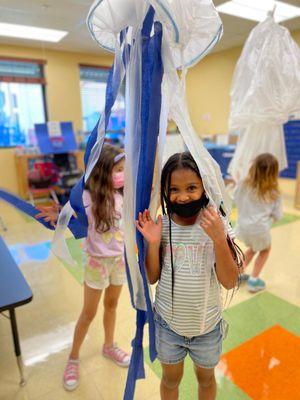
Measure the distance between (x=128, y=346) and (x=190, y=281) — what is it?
103 cm

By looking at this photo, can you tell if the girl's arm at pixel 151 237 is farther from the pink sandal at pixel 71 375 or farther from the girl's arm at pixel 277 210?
the girl's arm at pixel 277 210

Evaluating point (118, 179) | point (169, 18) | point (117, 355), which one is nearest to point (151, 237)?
point (118, 179)

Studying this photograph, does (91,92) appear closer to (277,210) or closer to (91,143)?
(277,210)

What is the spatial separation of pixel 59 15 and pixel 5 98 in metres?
1.99

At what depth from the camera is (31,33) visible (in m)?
4.58

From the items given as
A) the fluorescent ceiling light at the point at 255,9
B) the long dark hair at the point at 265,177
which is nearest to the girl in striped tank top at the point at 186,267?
the long dark hair at the point at 265,177

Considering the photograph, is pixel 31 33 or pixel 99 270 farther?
pixel 31 33

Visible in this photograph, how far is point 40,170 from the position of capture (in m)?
4.99

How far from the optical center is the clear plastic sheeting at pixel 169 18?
785 mm

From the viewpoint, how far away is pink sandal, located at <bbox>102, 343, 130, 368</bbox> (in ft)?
5.22

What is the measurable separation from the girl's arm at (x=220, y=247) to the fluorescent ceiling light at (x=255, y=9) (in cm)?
395

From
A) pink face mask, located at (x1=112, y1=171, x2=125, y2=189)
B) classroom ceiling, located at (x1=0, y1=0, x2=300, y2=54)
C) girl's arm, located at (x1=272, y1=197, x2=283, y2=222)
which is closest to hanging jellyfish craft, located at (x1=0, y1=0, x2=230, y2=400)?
pink face mask, located at (x1=112, y1=171, x2=125, y2=189)

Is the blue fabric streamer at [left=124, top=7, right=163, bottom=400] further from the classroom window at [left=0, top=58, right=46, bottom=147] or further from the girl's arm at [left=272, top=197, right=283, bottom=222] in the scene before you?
the classroom window at [left=0, top=58, right=46, bottom=147]

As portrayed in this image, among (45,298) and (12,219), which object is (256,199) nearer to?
(45,298)
